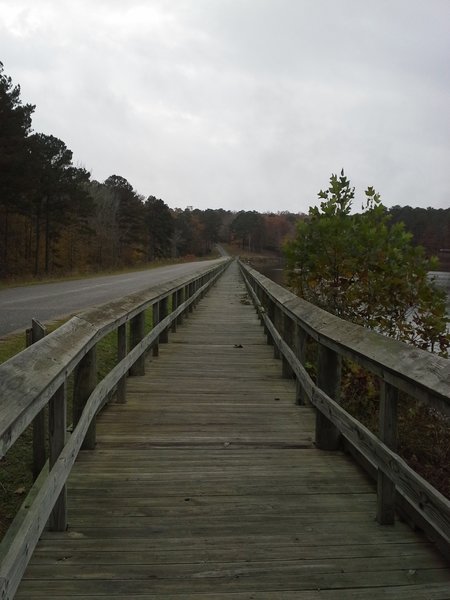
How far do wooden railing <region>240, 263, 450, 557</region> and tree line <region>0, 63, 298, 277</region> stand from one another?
542 cm

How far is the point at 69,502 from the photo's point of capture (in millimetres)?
3018

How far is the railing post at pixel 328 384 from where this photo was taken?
379 centimetres

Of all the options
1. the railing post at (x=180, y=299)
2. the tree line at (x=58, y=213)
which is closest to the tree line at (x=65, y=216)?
the tree line at (x=58, y=213)

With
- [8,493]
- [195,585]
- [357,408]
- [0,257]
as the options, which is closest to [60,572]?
[195,585]

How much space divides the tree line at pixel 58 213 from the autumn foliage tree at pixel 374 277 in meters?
2.38

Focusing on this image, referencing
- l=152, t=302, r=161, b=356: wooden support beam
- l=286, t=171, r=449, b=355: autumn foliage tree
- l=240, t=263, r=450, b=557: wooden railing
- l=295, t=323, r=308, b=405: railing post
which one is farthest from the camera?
l=152, t=302, r=161, b=356: wooden support beam

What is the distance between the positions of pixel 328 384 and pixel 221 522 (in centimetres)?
137

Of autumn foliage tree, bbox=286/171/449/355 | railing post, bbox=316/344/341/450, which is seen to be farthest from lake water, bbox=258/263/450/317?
railing post, bbox=316/344/341/450

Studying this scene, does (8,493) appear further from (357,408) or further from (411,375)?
(357,408)

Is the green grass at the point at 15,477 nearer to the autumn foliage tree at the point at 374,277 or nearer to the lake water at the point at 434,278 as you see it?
the autumn foliage tree at the point at 374,277

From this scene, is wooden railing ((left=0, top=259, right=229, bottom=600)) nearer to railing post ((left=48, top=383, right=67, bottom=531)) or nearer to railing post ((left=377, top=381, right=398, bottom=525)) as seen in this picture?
railing post ((left=48, top=383, right=67, bottom=531))

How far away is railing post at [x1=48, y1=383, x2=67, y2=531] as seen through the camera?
2602mm

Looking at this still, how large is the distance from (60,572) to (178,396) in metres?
3.09

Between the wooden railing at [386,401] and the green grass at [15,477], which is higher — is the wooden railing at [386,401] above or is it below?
above
